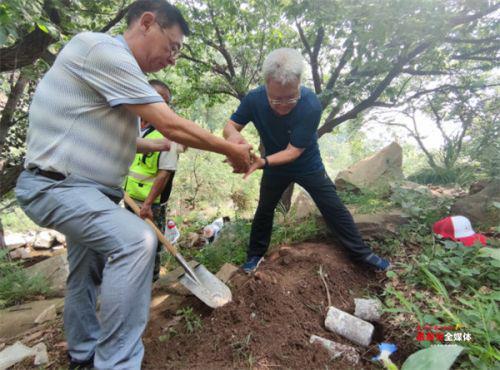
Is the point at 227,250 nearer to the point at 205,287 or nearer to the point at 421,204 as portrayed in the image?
the point at 205,287

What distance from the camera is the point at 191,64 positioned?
584 cm

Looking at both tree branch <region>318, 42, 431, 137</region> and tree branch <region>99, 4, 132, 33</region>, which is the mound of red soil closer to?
tree branch <region>318, 42, 431, 137</region>

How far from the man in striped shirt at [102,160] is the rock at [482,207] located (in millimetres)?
3096

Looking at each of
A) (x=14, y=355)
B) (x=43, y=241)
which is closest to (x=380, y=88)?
(x=14, y=355)

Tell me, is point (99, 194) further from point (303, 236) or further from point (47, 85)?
point (303, 236)

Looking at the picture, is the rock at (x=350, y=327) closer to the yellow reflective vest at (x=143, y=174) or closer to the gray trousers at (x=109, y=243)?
the gray trousers at (x=109, y=243)

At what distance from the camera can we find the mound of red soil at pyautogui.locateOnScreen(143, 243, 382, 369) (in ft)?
6.18

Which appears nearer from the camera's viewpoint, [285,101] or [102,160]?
[102,160]

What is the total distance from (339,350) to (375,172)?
500cm

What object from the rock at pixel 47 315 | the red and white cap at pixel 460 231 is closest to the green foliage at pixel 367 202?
the red and white cap at pixel 460 231

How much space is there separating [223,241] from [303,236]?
124cm

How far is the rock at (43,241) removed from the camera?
7.80 meters

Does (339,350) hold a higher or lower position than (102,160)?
lower

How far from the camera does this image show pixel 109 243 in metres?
1.52
